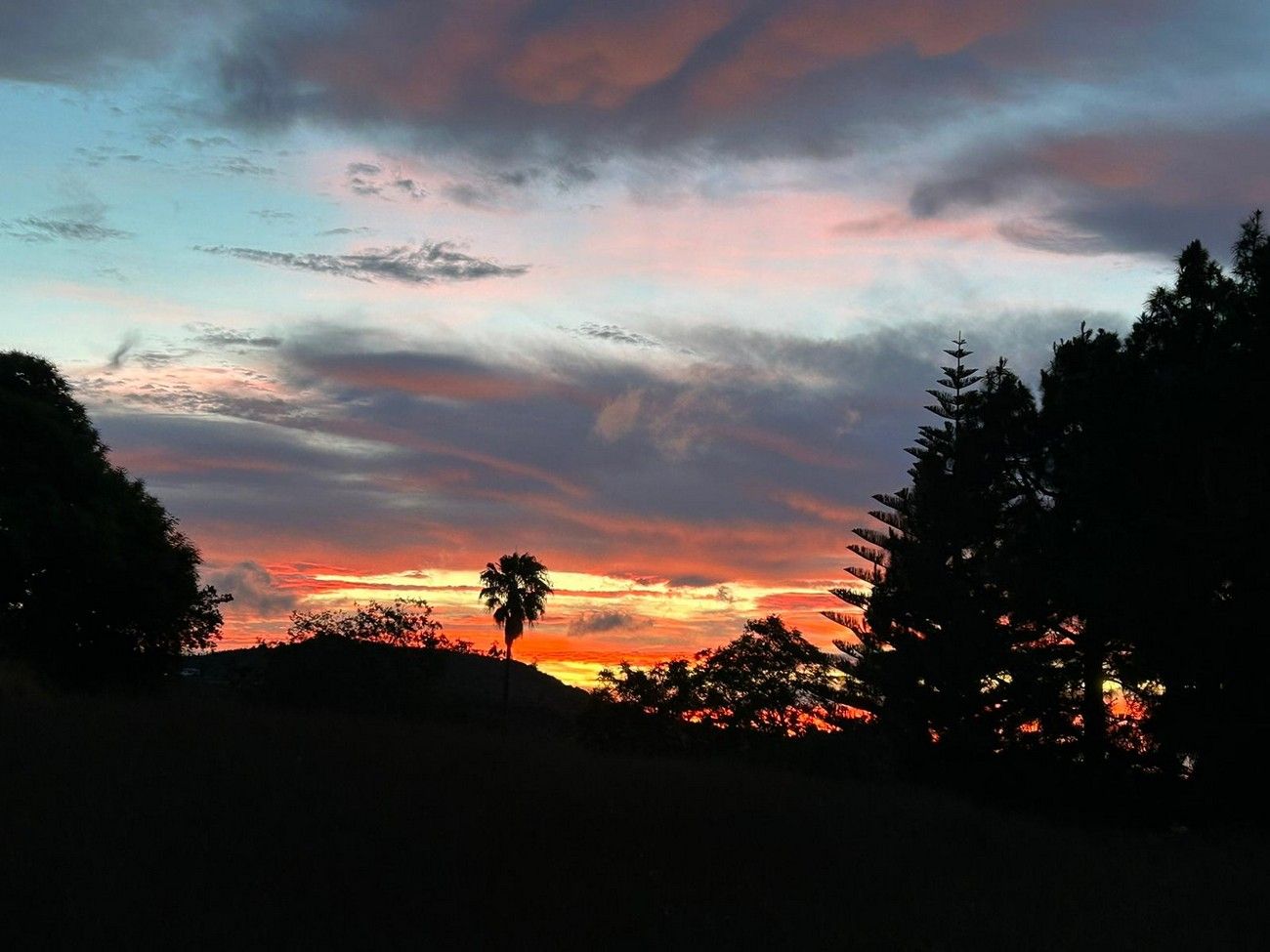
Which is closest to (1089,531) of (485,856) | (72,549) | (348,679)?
(348,679)

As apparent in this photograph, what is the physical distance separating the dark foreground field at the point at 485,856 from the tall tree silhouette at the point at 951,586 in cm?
1928

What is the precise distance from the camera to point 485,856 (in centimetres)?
1194

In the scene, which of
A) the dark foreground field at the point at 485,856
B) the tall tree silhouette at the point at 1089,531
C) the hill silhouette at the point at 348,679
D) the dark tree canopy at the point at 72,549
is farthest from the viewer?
the dark tree canopy at the point at 72,549

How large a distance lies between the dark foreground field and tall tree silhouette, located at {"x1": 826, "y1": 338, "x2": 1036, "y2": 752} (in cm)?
1928

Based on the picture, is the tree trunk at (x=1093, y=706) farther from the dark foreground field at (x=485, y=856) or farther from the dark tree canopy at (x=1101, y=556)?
the dark foreground field at (x=485, y=856)

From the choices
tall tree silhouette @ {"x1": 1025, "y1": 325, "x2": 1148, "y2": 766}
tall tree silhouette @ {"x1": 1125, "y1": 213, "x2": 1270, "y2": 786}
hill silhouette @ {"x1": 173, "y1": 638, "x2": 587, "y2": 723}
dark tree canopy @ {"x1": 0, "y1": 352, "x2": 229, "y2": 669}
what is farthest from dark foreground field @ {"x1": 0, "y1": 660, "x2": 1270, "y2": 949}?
dark tree canopy @ {"x1": 0, "y1": 352, "x2": 229, "y2": 669}

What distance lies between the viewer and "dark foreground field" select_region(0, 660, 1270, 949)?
10133mm

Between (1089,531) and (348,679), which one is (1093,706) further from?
(348,679)

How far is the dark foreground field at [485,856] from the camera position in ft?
33.2

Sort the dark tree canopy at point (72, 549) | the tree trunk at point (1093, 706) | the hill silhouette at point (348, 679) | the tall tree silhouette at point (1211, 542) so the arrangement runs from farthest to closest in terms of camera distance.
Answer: the dark tree canopy at point (72, 549)
the tree trunk at point (1093, 706)
the hill silhouette at point (348, 679)
the tall tree silhouette at point (1211, 542)

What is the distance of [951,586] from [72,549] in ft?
87.2

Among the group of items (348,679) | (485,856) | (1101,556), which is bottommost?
(485,856)

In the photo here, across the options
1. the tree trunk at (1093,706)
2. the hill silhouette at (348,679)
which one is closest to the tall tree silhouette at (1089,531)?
the tree trunk at (1093,706)

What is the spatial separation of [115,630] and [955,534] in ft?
87.6
